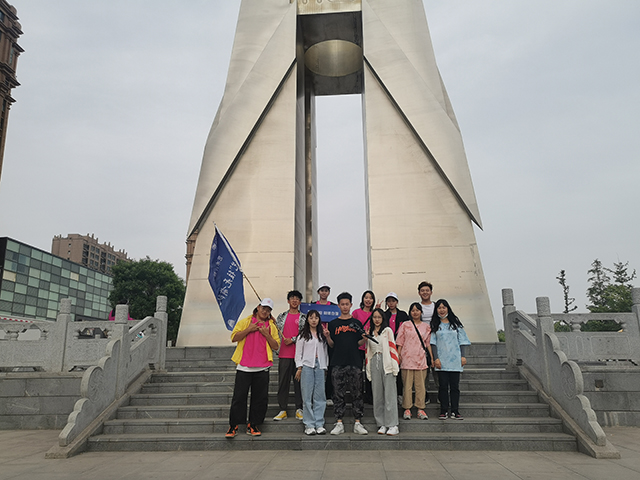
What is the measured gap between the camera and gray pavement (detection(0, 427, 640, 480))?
391cm

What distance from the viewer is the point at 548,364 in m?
5.75

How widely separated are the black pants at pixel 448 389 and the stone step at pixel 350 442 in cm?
36

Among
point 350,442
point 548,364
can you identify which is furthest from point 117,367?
point 548,364

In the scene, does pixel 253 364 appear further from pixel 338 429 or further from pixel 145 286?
pixel 145 286

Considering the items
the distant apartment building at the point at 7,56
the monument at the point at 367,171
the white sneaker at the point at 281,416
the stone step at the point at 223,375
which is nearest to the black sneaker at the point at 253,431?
the white sneaker at the point at 281,416

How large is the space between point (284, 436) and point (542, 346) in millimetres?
3589

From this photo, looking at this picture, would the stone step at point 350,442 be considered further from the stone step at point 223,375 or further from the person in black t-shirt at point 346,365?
the stone step at point 223,375

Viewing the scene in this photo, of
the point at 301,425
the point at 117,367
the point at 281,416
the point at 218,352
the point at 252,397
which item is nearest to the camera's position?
the point at 252,397

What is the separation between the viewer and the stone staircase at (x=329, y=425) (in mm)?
4832

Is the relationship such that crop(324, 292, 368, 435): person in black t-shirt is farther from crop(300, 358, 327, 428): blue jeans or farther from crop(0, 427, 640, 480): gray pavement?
crop(0, 427, 640, 480): gray pavement

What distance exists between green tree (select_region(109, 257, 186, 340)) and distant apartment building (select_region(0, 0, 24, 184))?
12.8 meters

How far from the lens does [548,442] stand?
479 cm

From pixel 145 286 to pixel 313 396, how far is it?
30.1 m

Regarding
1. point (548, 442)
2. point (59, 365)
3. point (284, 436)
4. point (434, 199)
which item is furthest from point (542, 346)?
point (59, 365)
